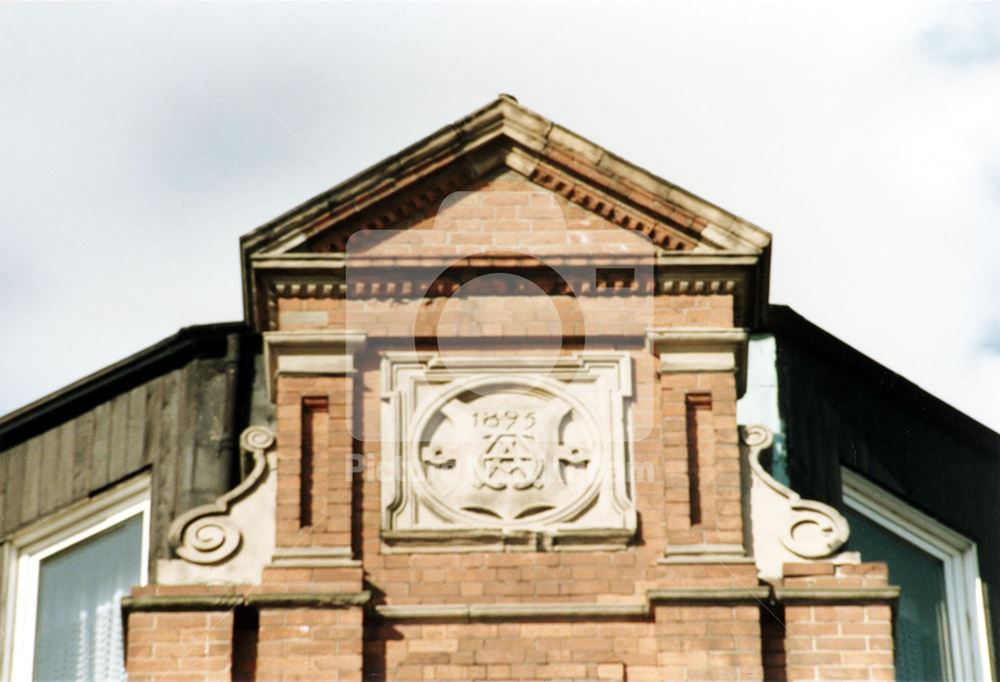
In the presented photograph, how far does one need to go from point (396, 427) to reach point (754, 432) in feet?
7.03

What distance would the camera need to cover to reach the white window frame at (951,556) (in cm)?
1758

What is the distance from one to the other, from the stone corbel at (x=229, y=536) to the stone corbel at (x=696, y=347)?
241 centimetres

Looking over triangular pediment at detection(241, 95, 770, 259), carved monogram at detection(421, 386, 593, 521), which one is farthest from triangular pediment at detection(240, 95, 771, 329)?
carved monogram at detection(421, 386, 593, 521)

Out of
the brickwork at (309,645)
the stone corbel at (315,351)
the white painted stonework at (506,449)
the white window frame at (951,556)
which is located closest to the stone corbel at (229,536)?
the brickwork at (309,645)

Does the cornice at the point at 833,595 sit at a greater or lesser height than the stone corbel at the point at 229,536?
lesser

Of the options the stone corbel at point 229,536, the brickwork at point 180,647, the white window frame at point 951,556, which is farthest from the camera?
the white window frame at point 951,556

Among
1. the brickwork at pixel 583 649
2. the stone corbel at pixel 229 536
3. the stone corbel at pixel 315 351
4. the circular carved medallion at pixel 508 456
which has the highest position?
the stone corbel at pixel 315 351

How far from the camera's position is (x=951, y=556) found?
18172 mm

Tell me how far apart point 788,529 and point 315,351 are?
3.01m

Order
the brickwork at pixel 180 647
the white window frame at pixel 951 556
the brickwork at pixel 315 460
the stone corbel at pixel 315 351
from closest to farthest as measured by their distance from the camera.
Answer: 1. the brickwork at pixel 180 647
2. the brickwork at pixel 315 460
3. the stone corbel at pixel 315 351
4. the white window frame at pixel 951 556

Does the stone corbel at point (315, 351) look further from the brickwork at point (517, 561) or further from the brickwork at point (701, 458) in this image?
the brickwork at point (701, 458)

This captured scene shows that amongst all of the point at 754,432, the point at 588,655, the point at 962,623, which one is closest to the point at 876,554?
the point at 962,623

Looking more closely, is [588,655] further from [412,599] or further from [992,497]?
[992,497]

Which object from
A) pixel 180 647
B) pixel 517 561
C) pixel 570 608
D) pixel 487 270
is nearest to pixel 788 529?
pixel 570 608
